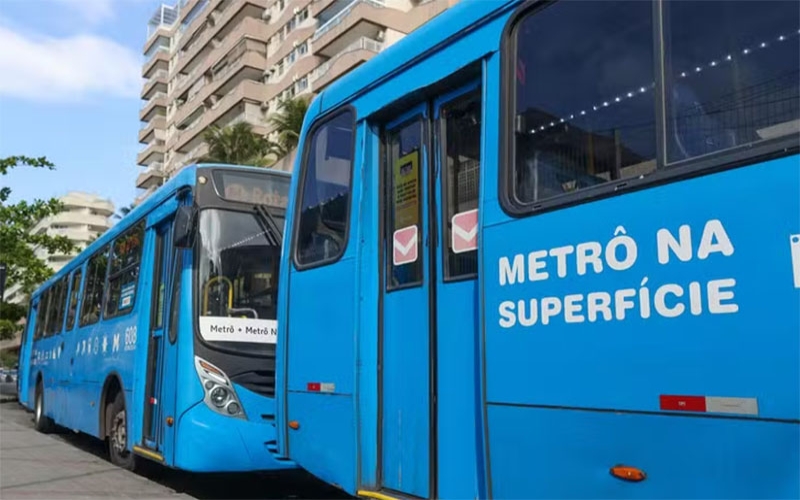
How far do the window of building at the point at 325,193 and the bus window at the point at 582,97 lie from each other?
163 cm

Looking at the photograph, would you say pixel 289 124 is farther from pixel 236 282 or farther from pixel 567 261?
pixel 567 261

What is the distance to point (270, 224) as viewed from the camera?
731cm

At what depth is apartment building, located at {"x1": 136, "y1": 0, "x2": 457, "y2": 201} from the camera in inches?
1767

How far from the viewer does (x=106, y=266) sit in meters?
10.1

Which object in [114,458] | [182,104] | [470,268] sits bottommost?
[114,458]

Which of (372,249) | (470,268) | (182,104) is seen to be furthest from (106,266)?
(182,104)

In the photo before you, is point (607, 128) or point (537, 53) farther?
point (537, 53)

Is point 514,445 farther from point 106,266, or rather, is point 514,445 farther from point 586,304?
point 106,266

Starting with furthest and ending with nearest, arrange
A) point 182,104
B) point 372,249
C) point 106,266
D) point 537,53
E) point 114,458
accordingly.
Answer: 1. point 182,104
2. point 106,266
3. point 114,458
4. point 372,249
5. point 537,53

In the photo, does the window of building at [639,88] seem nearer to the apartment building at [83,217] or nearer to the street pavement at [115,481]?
the street pavement at [115,481]

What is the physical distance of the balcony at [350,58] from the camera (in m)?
42.9

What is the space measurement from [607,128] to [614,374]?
3.47 ft

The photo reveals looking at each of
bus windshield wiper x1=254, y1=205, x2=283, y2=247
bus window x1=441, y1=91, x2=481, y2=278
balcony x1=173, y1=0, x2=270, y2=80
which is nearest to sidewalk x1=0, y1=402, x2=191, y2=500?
bus windshield wiper x1=254, y1=205, x2=283, y2=247

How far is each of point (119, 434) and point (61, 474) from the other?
707 millimetres
